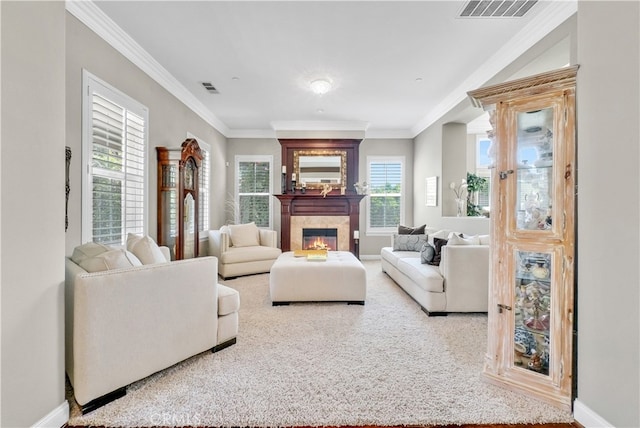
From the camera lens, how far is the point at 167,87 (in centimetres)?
397

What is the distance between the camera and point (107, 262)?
1.87 metres

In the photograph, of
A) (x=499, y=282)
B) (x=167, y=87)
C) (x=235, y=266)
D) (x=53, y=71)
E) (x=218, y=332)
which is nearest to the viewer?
(x=53, y=71)

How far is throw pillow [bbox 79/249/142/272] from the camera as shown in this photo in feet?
6.10

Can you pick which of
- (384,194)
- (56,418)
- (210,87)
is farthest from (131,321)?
(384,194)

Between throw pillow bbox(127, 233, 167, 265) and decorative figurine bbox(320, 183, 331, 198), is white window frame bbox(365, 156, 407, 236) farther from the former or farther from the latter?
throw pillow bbox(127, 233, 167, 265)

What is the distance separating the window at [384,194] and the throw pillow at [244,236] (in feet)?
8.72

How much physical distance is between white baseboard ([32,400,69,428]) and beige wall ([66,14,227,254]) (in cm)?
131

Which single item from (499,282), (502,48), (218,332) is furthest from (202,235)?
(502,48)

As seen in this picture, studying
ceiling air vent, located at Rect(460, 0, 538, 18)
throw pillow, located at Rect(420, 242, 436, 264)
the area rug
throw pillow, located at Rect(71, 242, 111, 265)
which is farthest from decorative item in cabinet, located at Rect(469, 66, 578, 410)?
throw pillow, located at Rect(71, 242, 111, 265)

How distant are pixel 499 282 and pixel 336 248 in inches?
166

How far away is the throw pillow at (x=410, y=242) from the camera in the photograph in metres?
4.81

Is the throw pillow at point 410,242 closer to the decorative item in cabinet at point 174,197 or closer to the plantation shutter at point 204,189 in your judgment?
the decorative item in cabinet at point 174,197
